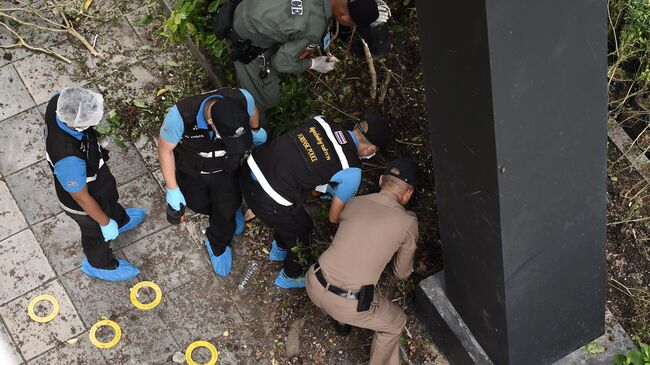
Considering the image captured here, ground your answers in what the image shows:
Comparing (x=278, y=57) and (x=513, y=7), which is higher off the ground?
(x=513, y=7)

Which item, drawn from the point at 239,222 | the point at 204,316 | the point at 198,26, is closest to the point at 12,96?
the point at 198,26

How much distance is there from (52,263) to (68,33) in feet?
7.27

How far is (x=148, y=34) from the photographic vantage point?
6.64 metres

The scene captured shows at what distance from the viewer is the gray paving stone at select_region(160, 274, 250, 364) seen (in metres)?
5.28

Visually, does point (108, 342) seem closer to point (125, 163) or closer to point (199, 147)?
point (125, 163)

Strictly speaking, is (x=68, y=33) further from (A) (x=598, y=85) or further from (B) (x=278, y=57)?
(A) (x=598, y=85)

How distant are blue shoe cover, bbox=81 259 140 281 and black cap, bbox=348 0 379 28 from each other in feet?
7.89

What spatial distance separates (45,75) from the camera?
252 inches

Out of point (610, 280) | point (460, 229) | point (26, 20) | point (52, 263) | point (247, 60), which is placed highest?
point (460, 229)

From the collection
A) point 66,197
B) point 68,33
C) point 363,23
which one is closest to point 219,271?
point 66,197

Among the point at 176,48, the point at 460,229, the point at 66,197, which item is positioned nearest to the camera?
the point at 460,229

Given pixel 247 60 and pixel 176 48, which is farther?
pixel 176 48

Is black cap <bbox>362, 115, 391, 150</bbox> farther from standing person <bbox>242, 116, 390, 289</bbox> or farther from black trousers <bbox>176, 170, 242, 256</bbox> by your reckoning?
black trousers <bbox>176, 170, 242, 256</bbox>

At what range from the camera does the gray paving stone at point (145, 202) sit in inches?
224
